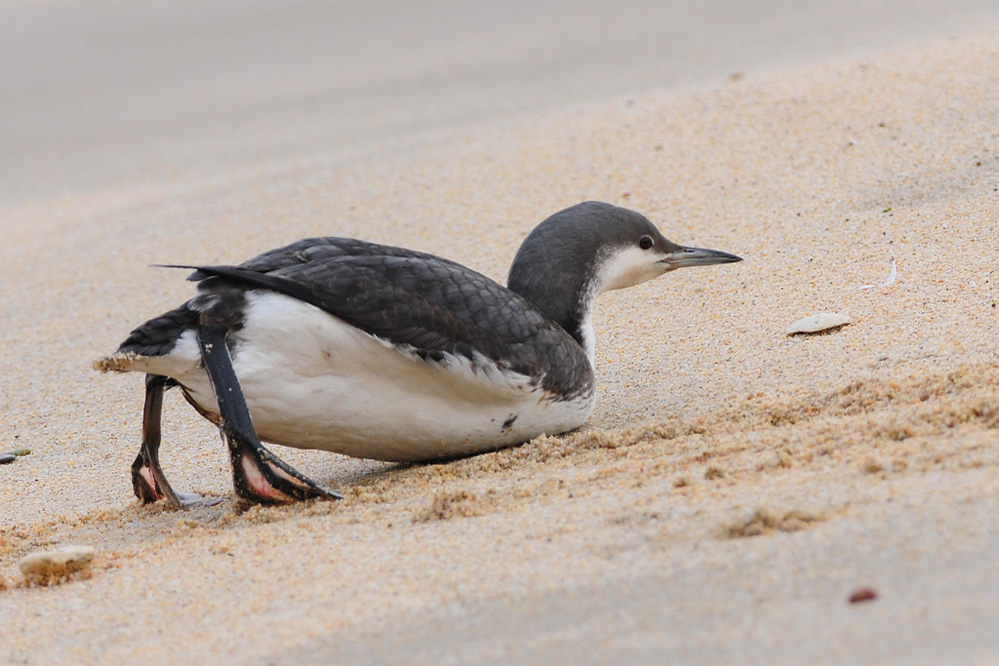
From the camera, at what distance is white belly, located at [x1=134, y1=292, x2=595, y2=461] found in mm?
3578

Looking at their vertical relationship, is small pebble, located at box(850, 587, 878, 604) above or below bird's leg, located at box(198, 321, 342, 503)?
below

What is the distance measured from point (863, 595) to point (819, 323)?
236 cm

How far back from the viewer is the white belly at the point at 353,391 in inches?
141

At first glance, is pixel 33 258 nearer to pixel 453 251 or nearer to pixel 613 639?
pixel 453 251

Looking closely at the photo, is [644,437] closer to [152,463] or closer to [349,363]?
[349,363]

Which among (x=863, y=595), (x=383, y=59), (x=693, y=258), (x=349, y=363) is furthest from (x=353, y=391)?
(x=383, y=59)

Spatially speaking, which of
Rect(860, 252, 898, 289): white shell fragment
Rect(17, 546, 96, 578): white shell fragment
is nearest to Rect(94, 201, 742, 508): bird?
Rect(17, 546, 96, 578): white shell fragment

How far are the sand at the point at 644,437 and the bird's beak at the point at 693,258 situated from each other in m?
0.27

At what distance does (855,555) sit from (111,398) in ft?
12.4

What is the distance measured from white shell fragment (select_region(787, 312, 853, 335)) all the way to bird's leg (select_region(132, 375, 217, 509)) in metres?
2.13

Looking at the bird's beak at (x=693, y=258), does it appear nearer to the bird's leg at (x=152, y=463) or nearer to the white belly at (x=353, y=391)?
the white belly at (x=353, y=391)

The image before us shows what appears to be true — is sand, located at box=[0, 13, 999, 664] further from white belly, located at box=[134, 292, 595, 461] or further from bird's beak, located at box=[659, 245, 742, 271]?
bird's beak, located at box=[659, 245, 742, 271]

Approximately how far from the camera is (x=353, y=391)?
3.67m

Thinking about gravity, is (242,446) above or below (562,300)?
below
